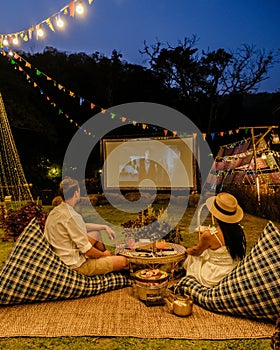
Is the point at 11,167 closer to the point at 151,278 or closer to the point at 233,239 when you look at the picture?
the point at 151,278

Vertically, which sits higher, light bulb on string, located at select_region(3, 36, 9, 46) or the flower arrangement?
light bulb on string, located at select_region(3, 36, 9, 46)

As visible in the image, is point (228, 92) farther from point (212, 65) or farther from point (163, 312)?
point (163, 312)

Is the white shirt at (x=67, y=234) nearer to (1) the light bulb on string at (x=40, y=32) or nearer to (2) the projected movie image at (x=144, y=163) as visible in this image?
(1) the light bulb on string at (x=40, y=32)

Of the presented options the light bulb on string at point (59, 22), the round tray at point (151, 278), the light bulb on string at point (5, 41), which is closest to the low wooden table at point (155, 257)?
the round tray at point (151, 278)

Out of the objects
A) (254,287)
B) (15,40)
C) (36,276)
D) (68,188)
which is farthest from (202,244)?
(15,40)

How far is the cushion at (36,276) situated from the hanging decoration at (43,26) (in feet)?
12.1

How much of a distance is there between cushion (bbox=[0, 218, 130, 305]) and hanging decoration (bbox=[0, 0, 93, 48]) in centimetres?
368

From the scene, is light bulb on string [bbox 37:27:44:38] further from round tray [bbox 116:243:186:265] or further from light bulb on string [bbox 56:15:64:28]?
round tray [bbox 116:243:186:265]

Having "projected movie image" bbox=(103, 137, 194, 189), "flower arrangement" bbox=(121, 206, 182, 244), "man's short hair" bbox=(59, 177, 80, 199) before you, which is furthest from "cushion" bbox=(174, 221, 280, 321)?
"projected movie image" bbox=(103, 137, 194, 189)

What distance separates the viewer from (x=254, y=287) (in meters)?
3.35

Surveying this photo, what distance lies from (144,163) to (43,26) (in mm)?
10238

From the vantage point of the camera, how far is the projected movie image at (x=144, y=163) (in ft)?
51.7

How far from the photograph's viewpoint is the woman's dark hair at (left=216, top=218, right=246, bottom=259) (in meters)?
3.80

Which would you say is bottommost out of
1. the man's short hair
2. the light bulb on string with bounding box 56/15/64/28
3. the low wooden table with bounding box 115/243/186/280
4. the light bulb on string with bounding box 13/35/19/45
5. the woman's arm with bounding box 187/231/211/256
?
the low wooden table with bounding box 115/243/186/280
